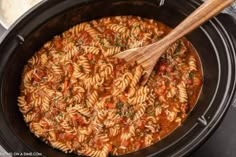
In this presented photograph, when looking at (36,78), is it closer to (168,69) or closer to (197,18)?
(168,69)

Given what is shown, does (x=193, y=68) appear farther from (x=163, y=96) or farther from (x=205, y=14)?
(x=205, y=14)

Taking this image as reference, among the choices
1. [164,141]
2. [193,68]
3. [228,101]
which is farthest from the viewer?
[193,68]

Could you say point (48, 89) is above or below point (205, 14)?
below

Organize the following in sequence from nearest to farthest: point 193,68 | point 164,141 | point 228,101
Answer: point 228,101 < point 164,141 < point 193,68

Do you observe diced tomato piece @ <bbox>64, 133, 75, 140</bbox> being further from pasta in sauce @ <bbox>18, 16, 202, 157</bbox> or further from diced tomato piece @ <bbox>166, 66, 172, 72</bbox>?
diced tomato piece @ <bbox>166, 66, 172, 72</bbox>

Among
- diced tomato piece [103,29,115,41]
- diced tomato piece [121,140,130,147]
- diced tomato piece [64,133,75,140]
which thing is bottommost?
diced tomato piece [64,133,75,140]

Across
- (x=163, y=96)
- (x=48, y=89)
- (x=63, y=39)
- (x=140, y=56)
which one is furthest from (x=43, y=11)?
(x=163, y=96)

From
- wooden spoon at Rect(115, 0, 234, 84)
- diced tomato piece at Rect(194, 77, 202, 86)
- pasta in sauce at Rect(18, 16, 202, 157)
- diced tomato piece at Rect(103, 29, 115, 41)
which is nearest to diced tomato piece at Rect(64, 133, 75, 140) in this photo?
pasta in sauce at Rect(18, 16, 202, 157)
